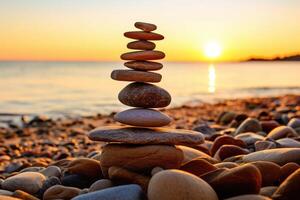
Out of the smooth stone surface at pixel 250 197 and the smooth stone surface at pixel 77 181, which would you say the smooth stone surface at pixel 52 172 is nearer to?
the smooth stone surface at pixel 77 181

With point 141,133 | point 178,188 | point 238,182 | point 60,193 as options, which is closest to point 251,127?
point 141,133

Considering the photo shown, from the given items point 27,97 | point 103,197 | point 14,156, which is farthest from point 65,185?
point 27,97

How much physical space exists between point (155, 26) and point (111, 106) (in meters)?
17.1

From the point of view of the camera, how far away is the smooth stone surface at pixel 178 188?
341 cm

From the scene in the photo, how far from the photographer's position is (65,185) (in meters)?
4.96

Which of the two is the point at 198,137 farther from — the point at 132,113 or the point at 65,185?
the point at 65,185

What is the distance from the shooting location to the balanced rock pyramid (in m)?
4.39

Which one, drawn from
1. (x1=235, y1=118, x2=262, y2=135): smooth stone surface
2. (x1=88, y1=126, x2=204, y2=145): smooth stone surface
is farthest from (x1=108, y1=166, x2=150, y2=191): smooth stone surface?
(x1=235, y1=118, x2=262, y2=135): smooth stone surface

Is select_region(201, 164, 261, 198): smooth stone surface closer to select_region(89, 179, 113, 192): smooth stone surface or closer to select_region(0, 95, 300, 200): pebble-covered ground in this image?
select_region(0, 95, 300, 200): pebble-covered ground

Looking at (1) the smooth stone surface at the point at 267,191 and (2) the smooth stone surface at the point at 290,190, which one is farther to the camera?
(1) the smooth stone surface at the point at 267,191

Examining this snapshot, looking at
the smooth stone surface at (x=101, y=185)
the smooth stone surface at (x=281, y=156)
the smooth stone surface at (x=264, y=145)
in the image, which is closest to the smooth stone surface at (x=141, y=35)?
the smooth stone surface at (x=101, y=185)

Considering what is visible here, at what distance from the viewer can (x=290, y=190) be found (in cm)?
346

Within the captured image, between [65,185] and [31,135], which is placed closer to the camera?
[65,185]

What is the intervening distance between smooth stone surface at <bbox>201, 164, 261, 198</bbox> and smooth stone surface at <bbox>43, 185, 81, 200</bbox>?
1403 millimetres
